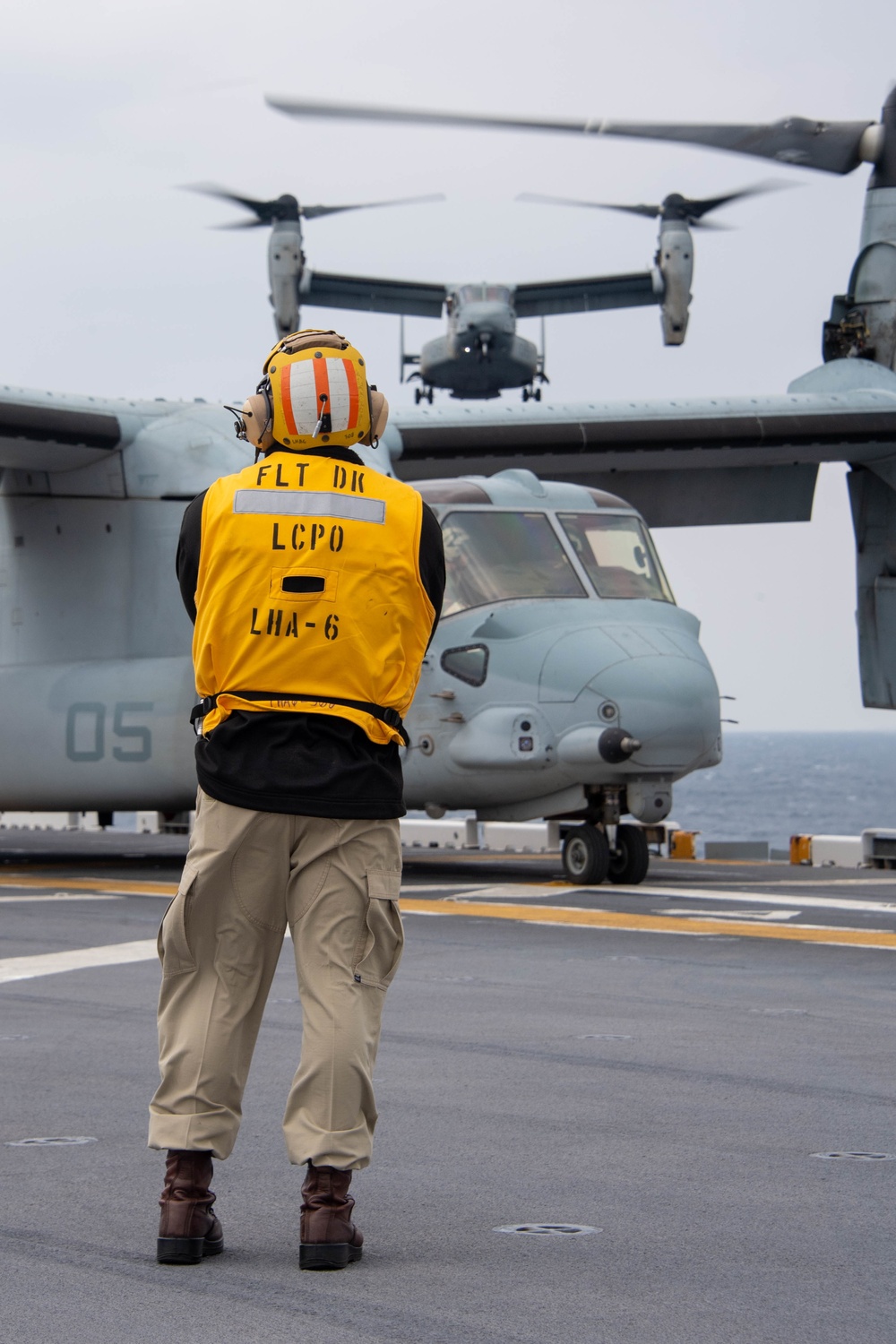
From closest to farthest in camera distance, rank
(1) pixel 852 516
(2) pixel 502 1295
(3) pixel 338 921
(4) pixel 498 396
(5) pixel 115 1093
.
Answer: (2) pixel 502 1295 < (3) pixel 338 921 < (5) pixel 115 1093 < (1) pixel 852 516 < (4) pixel 498 396

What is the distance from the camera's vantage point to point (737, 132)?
21344 millimetres

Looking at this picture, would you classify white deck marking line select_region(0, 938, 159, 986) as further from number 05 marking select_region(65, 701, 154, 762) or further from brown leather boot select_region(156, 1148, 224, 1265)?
number 05 marking select_region(65, 701, 154, 762)

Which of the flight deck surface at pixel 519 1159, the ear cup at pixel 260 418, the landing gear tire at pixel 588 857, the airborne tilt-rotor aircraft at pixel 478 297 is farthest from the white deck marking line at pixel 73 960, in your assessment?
the airborne tilt-rotor aircraft at pixel 478 297

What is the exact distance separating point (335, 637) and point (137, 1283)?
135 cm

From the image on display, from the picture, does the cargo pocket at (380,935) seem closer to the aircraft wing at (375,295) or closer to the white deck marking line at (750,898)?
the white deck marking line at (750,898)

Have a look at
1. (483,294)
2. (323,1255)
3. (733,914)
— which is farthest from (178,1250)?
(483,294)

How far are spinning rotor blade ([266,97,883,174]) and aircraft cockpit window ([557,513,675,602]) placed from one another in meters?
8.22

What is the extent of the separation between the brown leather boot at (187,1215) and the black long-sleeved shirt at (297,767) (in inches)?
29.4

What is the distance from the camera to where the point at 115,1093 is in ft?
17.0

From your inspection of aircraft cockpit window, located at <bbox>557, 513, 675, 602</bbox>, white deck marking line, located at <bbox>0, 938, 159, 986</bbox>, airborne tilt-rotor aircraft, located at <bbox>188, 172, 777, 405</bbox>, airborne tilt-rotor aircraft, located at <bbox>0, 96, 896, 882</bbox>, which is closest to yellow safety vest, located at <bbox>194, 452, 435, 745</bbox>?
white deck marking line, located at <bbox>0, 938, 159, 986</bbox>

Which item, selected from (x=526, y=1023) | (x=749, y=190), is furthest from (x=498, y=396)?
(x=526, y=1023)

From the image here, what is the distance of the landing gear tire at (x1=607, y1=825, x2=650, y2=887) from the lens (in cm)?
1335

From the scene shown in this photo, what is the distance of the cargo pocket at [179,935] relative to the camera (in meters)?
3.61

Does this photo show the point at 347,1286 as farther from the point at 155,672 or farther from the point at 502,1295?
the point at 155,672
